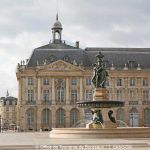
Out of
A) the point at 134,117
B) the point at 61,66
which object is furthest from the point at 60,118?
the point at 134,117

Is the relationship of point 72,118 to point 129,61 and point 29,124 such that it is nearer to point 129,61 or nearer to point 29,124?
point 29,124

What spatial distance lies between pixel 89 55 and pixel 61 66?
6513 millimetres

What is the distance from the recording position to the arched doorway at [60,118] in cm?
9019

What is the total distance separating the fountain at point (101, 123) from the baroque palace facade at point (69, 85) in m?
48.2

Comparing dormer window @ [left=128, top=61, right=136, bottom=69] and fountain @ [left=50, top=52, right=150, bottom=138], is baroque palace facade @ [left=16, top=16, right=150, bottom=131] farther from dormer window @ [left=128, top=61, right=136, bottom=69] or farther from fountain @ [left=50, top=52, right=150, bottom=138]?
fountain @ [left=50, top=52, right=150, bottom=138]

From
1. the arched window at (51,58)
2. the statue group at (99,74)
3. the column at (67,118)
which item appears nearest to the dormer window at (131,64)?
the arched window at (51,58)

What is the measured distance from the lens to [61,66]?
9100cm

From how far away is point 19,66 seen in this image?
9125 centimetres

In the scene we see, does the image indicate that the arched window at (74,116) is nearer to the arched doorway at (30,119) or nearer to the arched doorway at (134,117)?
the arched doorway at (30,119)

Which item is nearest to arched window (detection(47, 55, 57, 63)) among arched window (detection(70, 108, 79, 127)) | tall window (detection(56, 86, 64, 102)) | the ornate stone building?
tall window (detection(56, 86, 64, 102))

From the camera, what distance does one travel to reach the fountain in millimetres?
35062

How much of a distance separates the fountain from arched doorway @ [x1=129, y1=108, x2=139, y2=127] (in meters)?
53.1

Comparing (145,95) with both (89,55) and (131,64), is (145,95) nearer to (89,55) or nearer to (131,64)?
(131,64)

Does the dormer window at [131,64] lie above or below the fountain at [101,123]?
above
